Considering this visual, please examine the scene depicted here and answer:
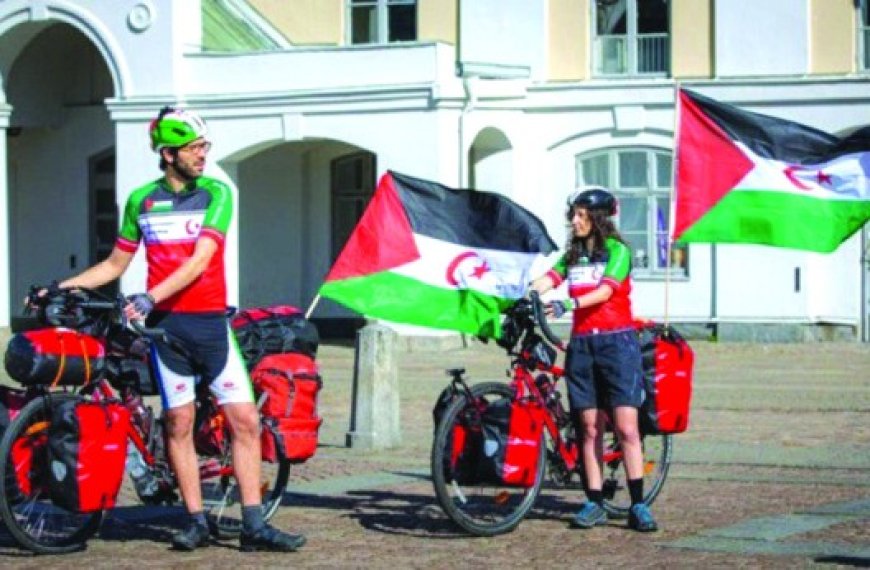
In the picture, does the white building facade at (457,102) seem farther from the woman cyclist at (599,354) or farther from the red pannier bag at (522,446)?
the red pannier bag at (522,446)

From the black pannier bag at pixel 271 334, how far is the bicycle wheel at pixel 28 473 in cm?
120

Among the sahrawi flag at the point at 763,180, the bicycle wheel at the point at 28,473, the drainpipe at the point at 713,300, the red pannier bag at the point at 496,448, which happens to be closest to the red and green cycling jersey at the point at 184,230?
the bicycle wheel at the point at 28,473

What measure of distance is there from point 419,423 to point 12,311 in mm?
17470

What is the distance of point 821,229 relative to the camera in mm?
12758

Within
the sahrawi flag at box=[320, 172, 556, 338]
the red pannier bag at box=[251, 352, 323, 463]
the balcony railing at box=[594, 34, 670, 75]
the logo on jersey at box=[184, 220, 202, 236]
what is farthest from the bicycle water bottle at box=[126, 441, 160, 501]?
the balcony railing at box=[594, 34, 670, 75]

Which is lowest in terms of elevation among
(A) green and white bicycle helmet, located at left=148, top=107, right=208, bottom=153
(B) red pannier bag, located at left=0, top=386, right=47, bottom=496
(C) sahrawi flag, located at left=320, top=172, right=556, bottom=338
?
(B) red pannier bag, located at left=0, top=386, right=47, bottom=496

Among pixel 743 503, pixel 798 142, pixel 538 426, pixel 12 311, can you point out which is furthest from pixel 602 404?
pixel 12 311

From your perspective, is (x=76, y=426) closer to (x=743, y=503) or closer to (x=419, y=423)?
(x=743, y=503)

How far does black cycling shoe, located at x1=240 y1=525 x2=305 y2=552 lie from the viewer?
10.6 m

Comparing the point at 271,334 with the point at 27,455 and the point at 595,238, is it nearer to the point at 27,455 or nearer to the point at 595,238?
the point at 27,455

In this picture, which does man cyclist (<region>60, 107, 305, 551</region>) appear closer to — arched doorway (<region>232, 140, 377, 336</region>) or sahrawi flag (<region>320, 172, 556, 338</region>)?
sahrawi flag (<region>320, 172, 556, 338</region>)

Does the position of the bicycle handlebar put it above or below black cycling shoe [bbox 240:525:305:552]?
above

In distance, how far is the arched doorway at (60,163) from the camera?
110 feet

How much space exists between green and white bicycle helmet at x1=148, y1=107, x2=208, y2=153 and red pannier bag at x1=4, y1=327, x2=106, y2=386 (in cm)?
102
